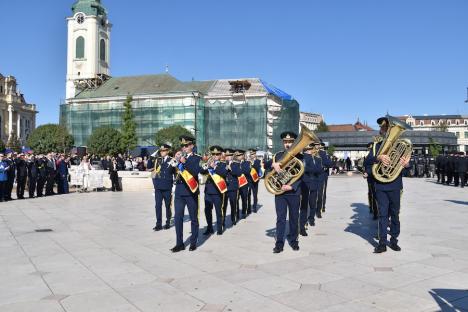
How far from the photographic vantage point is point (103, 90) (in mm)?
92812

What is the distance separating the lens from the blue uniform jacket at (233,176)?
11.6 m

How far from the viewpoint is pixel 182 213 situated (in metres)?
8.73

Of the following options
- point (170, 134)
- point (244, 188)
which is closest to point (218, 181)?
point (244, 188)

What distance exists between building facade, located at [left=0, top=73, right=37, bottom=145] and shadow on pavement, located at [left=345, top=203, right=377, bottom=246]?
108m

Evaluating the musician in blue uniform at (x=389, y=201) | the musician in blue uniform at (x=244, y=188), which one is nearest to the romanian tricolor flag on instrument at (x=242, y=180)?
the musician in blue uniform at (x=244, y=188)

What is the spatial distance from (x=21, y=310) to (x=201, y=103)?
77.2 metres

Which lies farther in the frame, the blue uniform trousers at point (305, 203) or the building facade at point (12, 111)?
the building facade at point (12, 111)

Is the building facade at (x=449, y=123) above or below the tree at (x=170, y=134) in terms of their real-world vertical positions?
above

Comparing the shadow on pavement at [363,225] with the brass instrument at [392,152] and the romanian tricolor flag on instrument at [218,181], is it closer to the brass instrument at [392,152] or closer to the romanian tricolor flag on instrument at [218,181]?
the brass instrument at [392,152]

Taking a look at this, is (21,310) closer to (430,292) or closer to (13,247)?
(13,247)

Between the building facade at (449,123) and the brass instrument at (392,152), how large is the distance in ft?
418

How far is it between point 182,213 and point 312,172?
3.87 meters

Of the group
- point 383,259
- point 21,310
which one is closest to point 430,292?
point 383,259

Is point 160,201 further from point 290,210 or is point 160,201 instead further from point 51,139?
point 51,139
